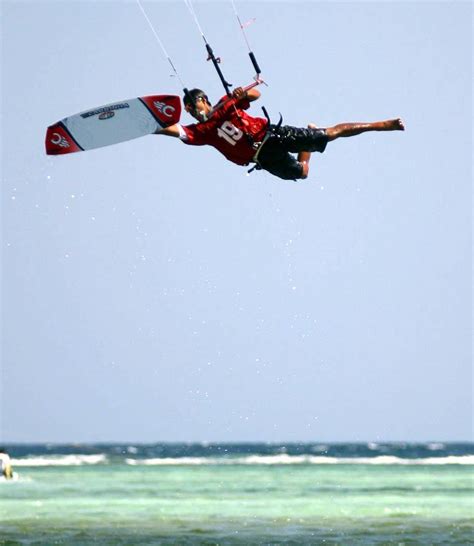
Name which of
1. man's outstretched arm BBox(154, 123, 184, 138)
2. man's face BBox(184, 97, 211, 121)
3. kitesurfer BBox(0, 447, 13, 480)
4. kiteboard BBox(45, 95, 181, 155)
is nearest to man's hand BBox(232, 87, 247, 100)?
man's face BBox(184, 97, 211, 121)

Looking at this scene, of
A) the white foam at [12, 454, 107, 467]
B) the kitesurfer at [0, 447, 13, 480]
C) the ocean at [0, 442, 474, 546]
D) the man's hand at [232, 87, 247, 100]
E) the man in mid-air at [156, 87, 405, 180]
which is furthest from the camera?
the white foam at [12, 454, 107, 467]

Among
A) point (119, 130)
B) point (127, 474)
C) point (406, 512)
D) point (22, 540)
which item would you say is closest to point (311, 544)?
point (22, 540)

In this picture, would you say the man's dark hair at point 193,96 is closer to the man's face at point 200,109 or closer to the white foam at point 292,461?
the man's face at point 200,109

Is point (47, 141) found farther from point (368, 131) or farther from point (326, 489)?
point (326, 489)

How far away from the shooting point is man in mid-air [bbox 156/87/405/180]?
42.7 feet

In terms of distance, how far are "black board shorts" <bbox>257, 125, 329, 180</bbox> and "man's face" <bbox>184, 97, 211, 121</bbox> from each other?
684mm

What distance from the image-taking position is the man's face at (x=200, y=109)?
13047mm

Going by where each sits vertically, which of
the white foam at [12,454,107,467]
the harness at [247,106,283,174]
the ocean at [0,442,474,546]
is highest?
the harness at [247,106,283,174]

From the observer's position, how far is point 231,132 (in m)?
13.1

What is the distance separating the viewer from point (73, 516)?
23.3 metres

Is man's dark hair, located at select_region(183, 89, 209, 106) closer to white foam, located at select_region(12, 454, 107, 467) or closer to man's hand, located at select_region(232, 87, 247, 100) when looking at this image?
man's hand, located at select_region(232, 87, 247, 100)

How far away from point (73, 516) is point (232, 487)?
10.5 metres

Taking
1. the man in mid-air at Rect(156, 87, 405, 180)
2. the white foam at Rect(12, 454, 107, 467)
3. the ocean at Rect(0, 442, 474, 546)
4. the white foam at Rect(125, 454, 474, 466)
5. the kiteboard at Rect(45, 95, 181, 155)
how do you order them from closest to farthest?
the man in mid-air at Rect(156, 87, 405, 180), the kiteboard at Rect(45, 95, 181, 155), the ocean at Rect(0, 442, 474, 546), the white foam at Rect(125, 454, 474, 466), the white foam at Rect(12, 454, 107, 467)

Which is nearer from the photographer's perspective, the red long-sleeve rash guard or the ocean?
the red long-sleeve rash guard
